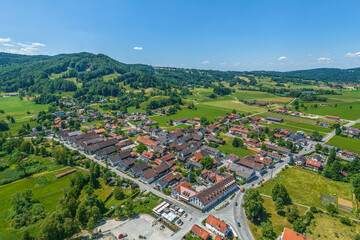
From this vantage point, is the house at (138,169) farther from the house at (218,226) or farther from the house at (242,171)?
the house at (242,171)

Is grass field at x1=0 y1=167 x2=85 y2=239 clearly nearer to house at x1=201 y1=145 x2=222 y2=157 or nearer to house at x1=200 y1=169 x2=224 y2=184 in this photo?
house at x1=200 y1=169 x2=224 y2=184

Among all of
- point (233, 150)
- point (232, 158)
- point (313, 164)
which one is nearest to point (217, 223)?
point (232, 158)

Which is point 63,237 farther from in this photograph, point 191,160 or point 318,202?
point 318,202

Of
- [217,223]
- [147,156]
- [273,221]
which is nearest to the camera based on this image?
[217,223]

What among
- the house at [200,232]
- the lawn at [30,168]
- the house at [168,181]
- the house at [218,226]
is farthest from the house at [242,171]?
the lawn at [30,168]

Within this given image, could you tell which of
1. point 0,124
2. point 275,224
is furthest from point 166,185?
point 0,124

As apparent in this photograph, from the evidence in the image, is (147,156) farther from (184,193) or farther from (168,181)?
(184,193)
